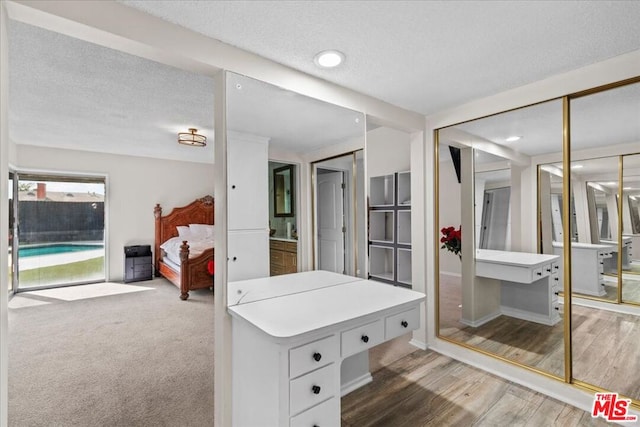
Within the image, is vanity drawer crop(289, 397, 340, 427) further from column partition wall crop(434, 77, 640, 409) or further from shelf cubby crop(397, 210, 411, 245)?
shelf cubby crop(397, 210, 411, 245)

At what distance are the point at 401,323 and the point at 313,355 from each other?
2.23 feet

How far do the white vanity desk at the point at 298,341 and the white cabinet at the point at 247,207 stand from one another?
4.6 inches

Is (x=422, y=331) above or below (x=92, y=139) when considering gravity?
below

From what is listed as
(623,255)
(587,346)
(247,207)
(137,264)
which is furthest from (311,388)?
(137,264)

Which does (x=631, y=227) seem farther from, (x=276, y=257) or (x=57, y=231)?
(x=57, y=231)

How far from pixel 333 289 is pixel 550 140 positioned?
1.92 m

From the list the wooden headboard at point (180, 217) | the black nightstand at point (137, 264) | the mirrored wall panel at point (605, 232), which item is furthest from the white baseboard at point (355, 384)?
the wooden headboard at point (180, 217)

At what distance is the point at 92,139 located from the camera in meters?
4.39

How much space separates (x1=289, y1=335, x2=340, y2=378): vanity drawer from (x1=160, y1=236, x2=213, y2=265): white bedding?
367 centimetres

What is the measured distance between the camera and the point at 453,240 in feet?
8.89

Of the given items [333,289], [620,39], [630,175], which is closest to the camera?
[620,39]

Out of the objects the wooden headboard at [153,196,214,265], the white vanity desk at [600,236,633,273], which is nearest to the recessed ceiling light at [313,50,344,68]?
the white vanity desk at [600,236,633,273]

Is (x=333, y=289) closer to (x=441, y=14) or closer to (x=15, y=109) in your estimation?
(x=441, y=14)

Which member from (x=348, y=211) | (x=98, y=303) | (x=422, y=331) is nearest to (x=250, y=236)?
(x=348, y=211)
